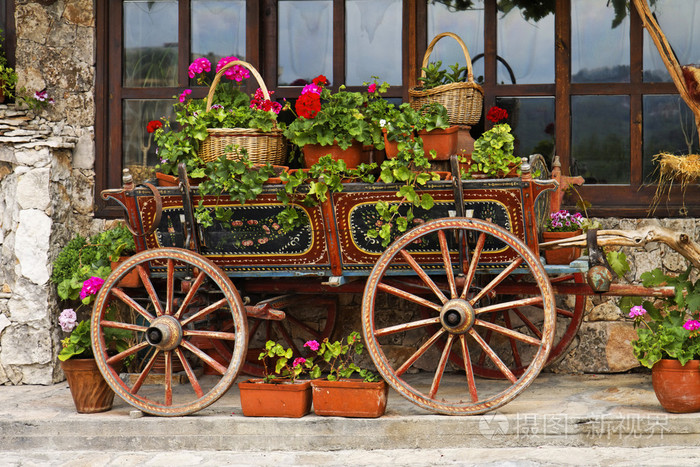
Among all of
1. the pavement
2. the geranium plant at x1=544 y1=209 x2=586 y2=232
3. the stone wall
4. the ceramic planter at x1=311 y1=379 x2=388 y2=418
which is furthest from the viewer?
the stone wall

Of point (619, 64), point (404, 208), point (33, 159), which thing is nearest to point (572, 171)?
point (619, 64)

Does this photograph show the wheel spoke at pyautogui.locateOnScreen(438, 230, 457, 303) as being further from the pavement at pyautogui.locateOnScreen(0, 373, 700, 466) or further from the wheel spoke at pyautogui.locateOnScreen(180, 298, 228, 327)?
the wheel spoke at pyautogui.locateOnScreen(180, 298, 228, 327)

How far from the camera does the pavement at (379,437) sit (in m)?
4.05

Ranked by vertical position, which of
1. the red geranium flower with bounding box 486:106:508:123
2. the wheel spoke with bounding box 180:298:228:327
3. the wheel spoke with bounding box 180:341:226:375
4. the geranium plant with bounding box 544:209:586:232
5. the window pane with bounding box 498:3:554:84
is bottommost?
the wheel spoke with bounding box 180:341:226:375

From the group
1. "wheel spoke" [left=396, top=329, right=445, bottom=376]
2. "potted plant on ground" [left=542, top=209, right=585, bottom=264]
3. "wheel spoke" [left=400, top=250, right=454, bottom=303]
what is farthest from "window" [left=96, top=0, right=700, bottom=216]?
"wheel spoke" [left=396, top=329, right=445, bottom=376]

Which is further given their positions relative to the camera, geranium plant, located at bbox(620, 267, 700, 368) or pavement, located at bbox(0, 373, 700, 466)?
geranium plant, located at bbox(620, 267, 700, 368)

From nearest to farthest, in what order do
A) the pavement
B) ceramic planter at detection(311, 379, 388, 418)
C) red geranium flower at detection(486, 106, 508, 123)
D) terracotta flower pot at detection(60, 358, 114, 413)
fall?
the pavement → ceramic planter at detection(311, 379, 388, 418) → terracotta flower pot at detection(60, 358, 114, 413) → red geranium flower at detection(486, 106, 508, 123)

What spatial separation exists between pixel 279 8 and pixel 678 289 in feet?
10.6

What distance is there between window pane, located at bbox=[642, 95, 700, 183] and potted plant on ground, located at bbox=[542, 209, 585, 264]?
83cm

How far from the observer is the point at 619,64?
5504 millimetres

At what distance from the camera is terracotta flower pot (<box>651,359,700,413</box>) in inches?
165

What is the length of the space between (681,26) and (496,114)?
1421mm

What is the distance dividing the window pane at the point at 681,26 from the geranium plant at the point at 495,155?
157 centimetres

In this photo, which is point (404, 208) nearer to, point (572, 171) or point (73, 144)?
point (572, 171)
